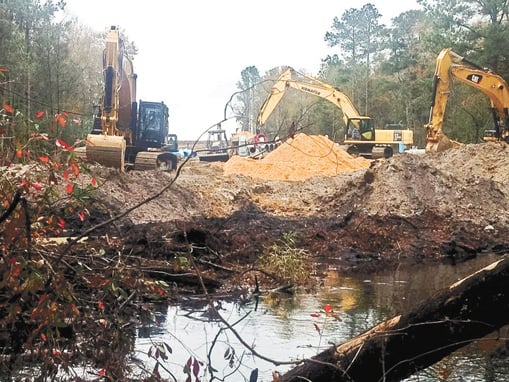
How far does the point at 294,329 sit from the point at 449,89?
20522mm

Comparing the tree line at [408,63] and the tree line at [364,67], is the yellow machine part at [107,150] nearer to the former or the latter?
the tree line at [364,67]

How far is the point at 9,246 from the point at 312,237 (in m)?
12.1

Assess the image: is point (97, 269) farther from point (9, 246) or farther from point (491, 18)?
point (491, 18)

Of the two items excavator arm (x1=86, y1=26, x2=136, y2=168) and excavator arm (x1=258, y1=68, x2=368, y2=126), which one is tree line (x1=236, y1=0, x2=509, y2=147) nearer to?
excavator arm (x1=258, y1=68, x2=368, y2=126)

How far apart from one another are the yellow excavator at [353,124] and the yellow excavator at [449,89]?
4.89 metres

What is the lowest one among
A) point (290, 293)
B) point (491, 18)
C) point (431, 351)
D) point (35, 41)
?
point (290, 293)

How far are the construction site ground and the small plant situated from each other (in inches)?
12.8

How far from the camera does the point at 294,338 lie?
7949 mm

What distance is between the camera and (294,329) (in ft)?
27.6

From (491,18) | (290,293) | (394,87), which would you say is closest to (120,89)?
(290,293)

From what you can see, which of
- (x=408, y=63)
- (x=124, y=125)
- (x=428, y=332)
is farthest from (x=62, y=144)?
(x=408, y=63)

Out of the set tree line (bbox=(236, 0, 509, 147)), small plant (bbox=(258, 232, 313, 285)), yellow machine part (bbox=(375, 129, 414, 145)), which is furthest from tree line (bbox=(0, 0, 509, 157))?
small plant (bbox=(258, 232, 313, 285))

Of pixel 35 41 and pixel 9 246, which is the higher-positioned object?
pixel 35 41

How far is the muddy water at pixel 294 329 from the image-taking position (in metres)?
6.50
